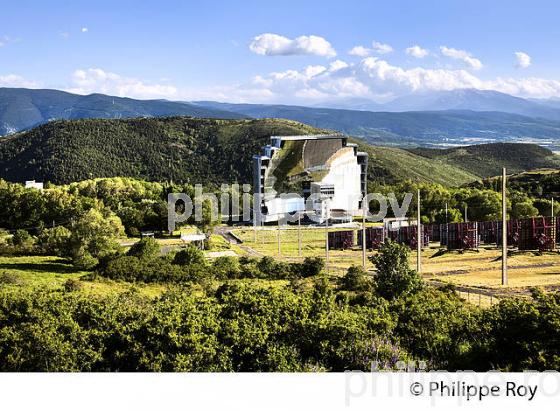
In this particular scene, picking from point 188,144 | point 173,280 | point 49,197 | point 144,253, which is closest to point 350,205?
point 49,197

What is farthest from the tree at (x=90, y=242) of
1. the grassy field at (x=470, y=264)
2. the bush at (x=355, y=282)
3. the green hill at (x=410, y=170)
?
the green hill at (x=410, y=170)

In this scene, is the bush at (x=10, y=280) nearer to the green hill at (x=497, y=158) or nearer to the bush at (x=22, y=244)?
the bush at (x=22, y=244)

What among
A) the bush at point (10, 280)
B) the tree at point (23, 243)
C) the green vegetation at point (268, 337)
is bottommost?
the tree at point (23, 243)

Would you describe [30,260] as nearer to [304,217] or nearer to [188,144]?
[304,217]

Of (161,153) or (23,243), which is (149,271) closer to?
(23,243)

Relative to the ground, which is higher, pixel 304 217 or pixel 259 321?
pixel 259 321

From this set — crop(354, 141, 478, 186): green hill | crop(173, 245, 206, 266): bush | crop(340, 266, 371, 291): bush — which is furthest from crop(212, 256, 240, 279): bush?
crop(354, 141, 478, 186): green hill
